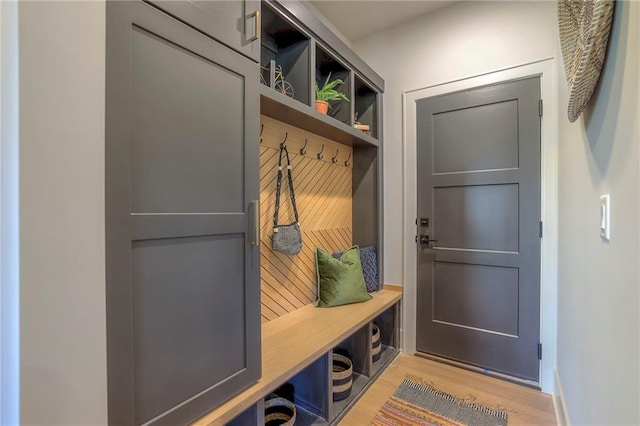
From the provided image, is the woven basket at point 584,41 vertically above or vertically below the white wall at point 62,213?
above

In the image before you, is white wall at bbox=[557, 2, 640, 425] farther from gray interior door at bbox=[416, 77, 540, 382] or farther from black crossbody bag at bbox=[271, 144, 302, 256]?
black crossbody bag at bbox=[271, 144, 302, 256]

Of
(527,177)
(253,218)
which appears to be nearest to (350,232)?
(527,177)

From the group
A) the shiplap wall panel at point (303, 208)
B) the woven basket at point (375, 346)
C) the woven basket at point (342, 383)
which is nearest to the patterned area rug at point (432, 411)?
the woven basket at point (342, 383)

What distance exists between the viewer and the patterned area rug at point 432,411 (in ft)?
5.84

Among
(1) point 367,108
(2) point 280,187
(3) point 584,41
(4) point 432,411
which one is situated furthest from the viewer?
(1) point 367,108

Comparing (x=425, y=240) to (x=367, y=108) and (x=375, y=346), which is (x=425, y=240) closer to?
(x=375, y=346)

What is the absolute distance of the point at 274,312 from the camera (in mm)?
2018

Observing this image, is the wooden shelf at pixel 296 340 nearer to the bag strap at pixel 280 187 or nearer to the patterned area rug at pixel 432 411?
the patterned area rug at pixel 432 411

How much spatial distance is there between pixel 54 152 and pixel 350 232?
7.61 feet

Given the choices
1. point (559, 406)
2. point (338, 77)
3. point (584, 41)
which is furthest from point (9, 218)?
point (559, 406)

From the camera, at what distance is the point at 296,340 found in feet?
5.49

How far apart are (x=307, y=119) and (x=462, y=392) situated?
7.03 feet

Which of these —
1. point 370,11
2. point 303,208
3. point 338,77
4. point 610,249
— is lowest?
point 610,249

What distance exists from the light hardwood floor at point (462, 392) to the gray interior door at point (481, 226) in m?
0.12
